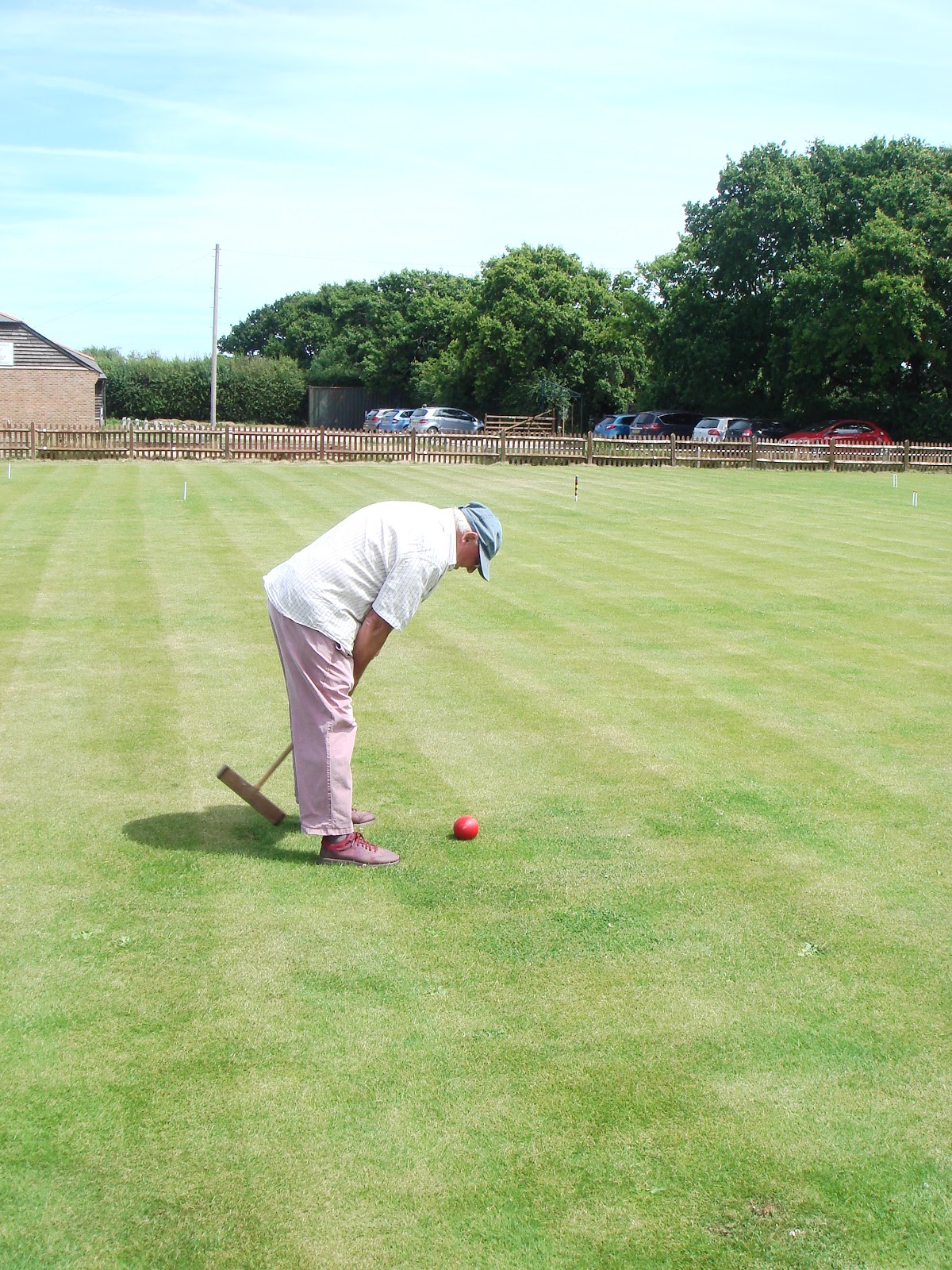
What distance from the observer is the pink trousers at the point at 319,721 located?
588 centimetres

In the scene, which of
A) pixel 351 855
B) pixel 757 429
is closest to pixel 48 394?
pixel 757 429

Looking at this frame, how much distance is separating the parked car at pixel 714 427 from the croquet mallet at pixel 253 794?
43.5 m

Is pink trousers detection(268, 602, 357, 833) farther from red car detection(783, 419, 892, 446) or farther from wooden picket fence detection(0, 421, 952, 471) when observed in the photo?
red car detection(783, 419, 892, 446)

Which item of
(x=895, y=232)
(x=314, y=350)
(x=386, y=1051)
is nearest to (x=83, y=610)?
(x=386, y=1051)

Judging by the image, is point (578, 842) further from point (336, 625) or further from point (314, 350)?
point (314, 350)

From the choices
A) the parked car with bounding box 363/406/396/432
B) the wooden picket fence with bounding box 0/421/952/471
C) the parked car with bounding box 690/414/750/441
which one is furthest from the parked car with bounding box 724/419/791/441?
the parked car with bounding box 363/406/396/432

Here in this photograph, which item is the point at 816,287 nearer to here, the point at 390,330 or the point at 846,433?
the point at 846,433

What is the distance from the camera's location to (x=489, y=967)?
16.3 ft

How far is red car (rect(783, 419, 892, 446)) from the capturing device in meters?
44.5

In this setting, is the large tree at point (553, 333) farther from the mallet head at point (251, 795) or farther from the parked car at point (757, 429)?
the mallet head at point (251, 795)

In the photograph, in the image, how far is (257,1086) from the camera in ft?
13.3

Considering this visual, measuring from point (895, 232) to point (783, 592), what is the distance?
37.7m

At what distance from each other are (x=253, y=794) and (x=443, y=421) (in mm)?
49174

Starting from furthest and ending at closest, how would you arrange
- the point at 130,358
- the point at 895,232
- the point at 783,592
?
the point at 130,358
the point at 895,232
the point at 783,592
